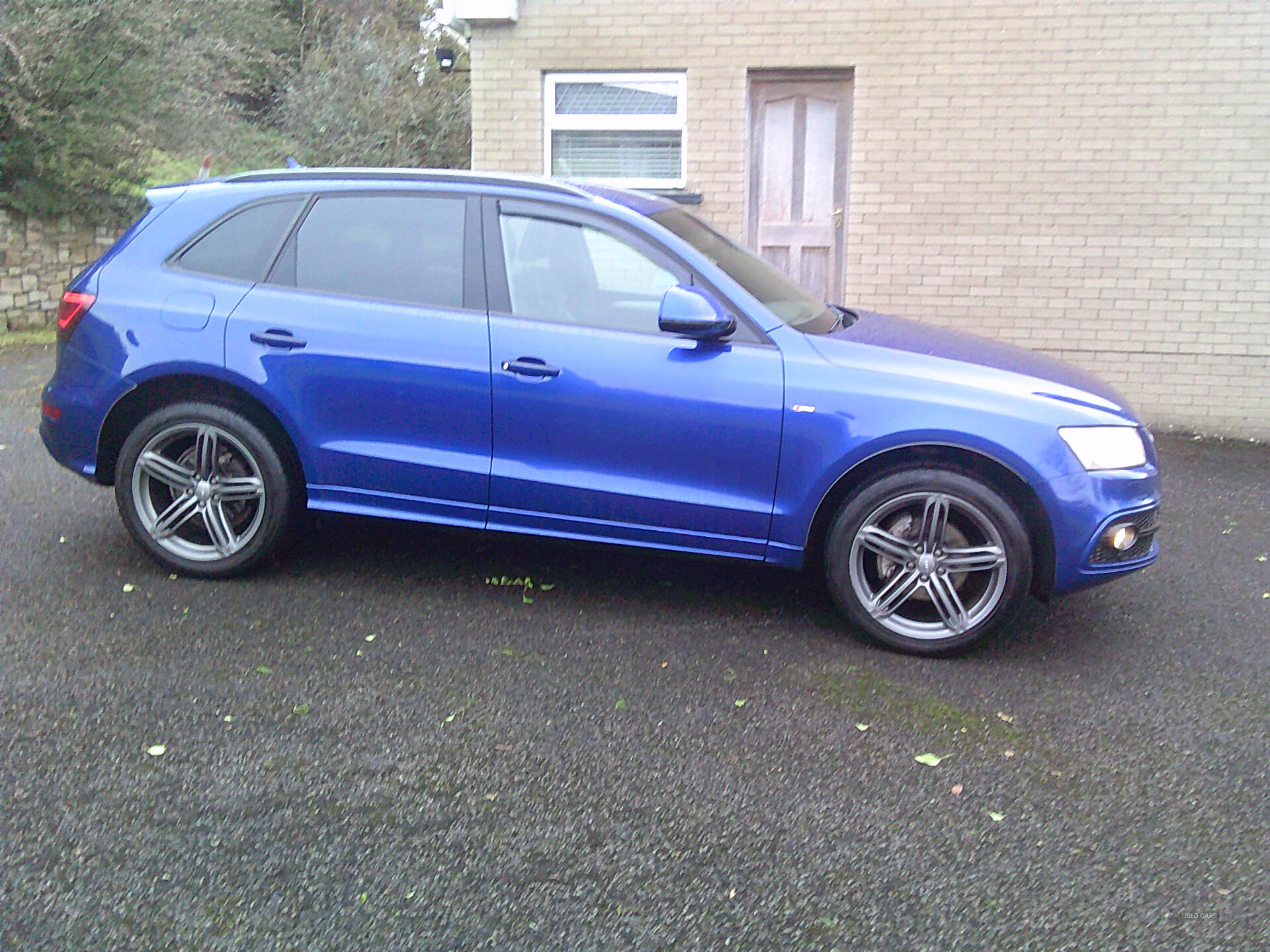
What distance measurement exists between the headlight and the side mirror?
1.32 m

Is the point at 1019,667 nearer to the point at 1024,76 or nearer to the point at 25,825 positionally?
the point at 25,825

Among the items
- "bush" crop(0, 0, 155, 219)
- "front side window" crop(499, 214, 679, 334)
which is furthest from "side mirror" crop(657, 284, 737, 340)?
"bush" crop(0, 0, 155, 219)

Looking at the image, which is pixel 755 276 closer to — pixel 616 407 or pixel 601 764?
pixel 616 407

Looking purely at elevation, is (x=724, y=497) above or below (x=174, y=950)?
above

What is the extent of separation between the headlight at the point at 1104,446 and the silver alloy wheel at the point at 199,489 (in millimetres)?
3226

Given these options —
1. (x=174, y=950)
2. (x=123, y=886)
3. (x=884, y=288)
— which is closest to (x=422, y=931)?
(x=174, y=950)

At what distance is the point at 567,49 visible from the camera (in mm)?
10000

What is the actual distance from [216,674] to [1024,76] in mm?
Result: 7771

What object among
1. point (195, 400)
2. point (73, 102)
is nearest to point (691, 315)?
point (195, 400)

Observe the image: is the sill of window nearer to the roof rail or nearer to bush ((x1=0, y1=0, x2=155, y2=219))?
the roof rail

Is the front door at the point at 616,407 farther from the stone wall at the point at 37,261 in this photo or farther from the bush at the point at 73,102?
the stone wall at the point at 37,261

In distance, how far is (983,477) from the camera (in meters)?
4.66

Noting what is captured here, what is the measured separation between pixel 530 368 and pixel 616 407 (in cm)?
38

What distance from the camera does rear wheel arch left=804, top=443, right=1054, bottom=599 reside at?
461 cm
